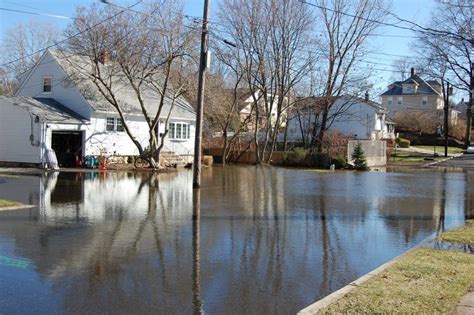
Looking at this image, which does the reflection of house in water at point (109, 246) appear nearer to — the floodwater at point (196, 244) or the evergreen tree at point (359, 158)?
the floodwater at point (196, 244)

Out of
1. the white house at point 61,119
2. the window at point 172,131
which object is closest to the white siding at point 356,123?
the window at point 172,131

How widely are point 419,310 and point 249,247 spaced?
447 cm

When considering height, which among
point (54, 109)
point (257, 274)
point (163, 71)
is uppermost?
point (163, 71)

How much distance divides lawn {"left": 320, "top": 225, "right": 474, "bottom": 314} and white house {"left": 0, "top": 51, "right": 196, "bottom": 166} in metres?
25.6

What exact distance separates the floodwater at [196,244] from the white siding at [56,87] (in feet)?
45.3

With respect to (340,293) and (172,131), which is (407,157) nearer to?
(172,131)

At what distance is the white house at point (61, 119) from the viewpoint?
31203mm

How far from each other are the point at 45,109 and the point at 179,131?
11.1 metres

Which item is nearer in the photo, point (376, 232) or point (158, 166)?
point (376, 232)

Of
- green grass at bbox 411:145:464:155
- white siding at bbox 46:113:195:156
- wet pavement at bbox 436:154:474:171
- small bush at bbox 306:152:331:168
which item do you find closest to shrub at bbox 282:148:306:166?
small bush at bbox 306:152:331:168

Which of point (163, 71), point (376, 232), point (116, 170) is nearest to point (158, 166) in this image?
point (116, 170)

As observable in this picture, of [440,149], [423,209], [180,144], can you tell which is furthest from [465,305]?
[440,149]

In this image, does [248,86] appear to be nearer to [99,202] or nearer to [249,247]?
[99,202]

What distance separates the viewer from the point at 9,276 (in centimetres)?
757
